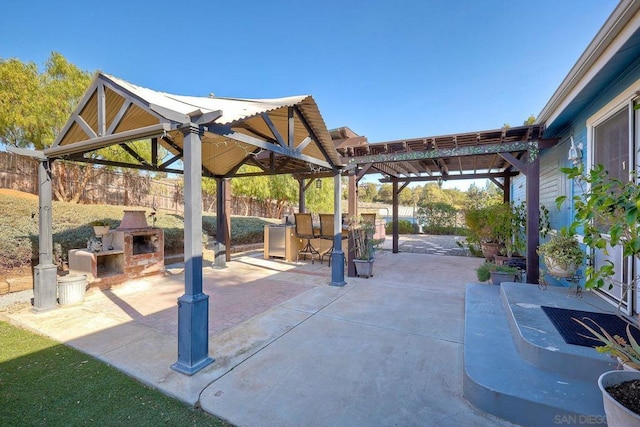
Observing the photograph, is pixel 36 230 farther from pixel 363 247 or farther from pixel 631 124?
pixel 631 124

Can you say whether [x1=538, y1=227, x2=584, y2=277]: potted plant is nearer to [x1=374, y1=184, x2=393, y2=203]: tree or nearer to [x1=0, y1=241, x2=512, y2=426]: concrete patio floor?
[x1=0, y1=241, x2=512, y2=426]: concrete patio floor

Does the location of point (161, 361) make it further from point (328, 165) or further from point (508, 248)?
point (508, 248)

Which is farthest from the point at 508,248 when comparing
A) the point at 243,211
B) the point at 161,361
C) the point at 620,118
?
the point at 243,211

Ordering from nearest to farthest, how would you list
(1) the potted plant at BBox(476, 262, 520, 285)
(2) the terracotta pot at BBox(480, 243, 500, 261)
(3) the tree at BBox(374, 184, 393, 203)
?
1. (1) the potted plant at BBox(476, 262, 520, 285)
2. (2) the terracotta pot at BBox(480, 243, 500, 261)
3. (3) the tree at BBox(374, 184, 393, 203)

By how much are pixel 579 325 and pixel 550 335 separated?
51cm

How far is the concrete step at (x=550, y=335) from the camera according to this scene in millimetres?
2236

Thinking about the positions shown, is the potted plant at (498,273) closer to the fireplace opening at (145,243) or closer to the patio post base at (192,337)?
the patio post base at (192,337)

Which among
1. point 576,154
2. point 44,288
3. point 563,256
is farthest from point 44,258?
point 576,154

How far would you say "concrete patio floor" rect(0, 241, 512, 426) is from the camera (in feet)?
7.33

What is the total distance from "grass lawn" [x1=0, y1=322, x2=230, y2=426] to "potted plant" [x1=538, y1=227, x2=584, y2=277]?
4334 mm

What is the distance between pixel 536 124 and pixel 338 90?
285 inches

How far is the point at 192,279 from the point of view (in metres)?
2.84

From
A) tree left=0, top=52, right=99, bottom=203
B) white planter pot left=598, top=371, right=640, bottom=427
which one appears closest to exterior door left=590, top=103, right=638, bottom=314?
white planter pot left=598, top=371, right=640, bottom=427

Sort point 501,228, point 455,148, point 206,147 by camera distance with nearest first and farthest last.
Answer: point 455,148 < point 206,147 < point 501,228
